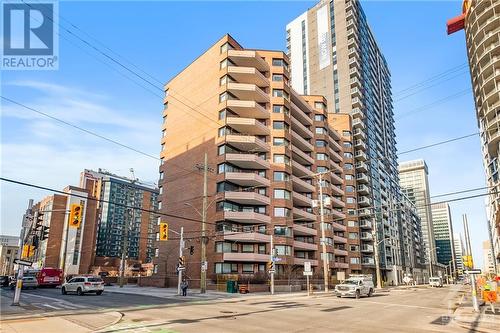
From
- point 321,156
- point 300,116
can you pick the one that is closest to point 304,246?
point 321,156

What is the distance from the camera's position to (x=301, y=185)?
64.8m

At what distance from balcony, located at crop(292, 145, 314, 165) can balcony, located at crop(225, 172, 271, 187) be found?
12.5m

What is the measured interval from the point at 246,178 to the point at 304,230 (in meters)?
17.1

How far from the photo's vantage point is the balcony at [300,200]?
62750 mm

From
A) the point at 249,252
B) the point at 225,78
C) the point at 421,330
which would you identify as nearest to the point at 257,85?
the point at 225,78

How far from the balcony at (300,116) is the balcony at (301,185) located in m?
12.8

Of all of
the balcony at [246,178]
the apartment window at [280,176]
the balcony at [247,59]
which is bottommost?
the balcony at [246,178]

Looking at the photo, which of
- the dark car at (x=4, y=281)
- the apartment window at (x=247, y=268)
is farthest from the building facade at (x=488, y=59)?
the dark car at (x=4, y=281)

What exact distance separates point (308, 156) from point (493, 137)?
3152cm

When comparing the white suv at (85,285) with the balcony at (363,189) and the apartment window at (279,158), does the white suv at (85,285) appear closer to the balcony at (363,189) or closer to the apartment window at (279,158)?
the apartment window at (279,158)

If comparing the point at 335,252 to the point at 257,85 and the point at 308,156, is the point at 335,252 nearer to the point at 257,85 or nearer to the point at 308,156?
the point at 308,156

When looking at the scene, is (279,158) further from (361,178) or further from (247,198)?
(361,178)

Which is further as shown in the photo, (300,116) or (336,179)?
(336,179)

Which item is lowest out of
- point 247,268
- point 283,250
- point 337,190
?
point 247,268
